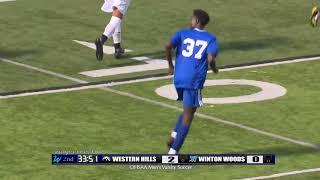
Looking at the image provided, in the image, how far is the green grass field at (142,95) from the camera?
16.1 metres

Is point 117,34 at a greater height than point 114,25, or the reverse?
point 114,25

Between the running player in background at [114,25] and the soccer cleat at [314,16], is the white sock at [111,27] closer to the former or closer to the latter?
the running player in background at [114,25]

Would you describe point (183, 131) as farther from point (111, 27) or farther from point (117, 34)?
point (117, 34)

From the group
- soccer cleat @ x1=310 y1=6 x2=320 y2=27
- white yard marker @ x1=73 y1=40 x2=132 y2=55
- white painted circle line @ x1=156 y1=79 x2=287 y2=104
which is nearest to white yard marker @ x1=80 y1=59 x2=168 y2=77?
white yard marker @ x1=73 y1=40 x2=132 y2=55

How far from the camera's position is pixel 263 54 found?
23.2 meters

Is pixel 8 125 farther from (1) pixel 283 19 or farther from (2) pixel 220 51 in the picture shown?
(1) pixel 283 19

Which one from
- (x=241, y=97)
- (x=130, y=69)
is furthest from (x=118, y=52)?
(x=241, y=97)

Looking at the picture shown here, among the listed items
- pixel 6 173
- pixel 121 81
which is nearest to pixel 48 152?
pixel 6 173

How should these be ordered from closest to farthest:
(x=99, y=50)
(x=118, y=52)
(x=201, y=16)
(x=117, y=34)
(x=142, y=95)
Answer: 1. (x=201, y=16)
2. (x=142, y=95)
3. (x=99, y=50)
4. (x=117, y=34)
5. (x=118, y=52)

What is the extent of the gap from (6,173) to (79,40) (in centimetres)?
934
